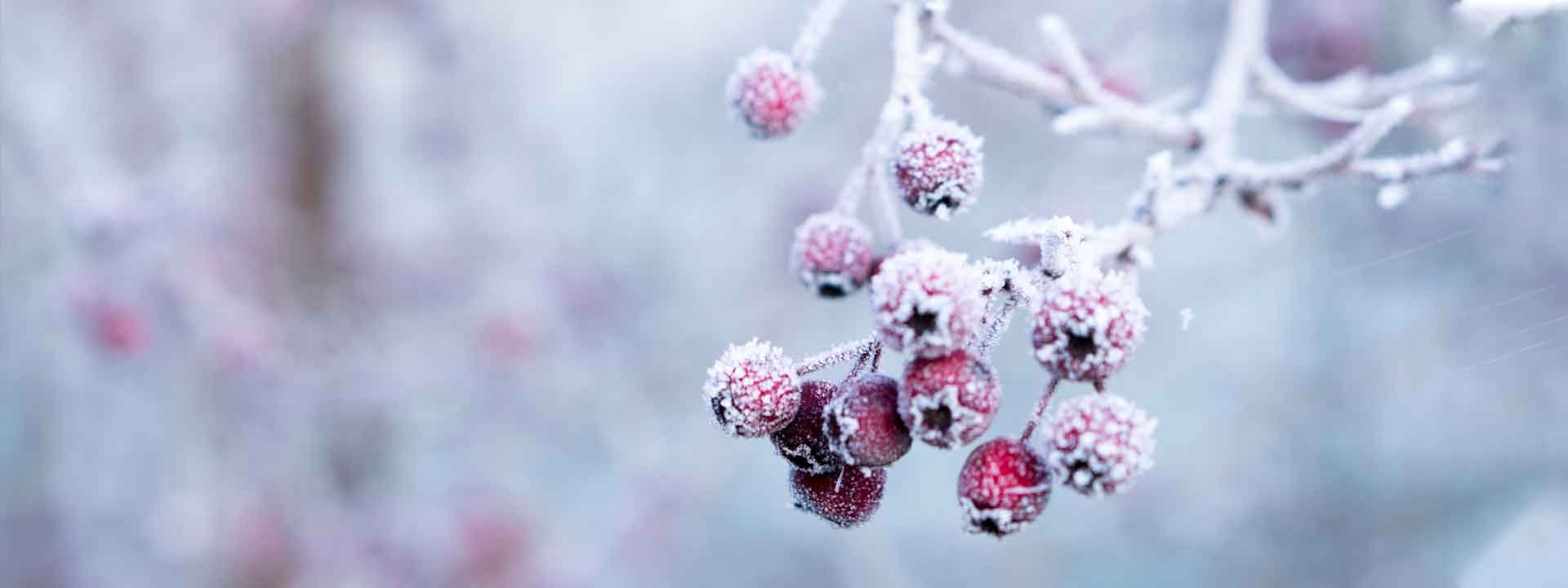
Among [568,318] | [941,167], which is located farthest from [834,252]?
[568,318]

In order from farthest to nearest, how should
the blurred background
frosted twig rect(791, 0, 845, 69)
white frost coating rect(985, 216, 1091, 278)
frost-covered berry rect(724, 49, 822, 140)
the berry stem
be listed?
the blurred background, frost-covered berry rect(724, 49, 822, 140), frosted twig rect(791, 0, 845, 69), the berry stem, white frost coating rect(985, 216, 1091, 278)

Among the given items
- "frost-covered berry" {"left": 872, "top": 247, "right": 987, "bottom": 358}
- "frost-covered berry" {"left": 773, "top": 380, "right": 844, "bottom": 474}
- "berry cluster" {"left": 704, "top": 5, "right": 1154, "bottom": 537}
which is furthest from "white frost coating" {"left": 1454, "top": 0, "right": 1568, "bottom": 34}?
"frost-covered berry" {"left": 773, "top": 380, "right": 844, "bottom": 474}

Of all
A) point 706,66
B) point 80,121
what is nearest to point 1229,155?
point 706,66

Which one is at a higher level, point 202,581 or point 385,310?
point 385,310

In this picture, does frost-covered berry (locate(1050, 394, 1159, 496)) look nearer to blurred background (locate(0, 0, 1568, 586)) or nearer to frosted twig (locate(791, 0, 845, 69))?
frosted twig (locate(791, 0, 845, 69))

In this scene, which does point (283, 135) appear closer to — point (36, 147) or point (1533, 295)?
point (36, 147)

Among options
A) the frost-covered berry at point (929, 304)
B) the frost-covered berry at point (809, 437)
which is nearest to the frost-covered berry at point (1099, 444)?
the frost-covered berry at point (929, 304)

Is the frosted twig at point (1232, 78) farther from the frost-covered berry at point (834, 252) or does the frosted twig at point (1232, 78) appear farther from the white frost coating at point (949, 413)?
the white frost coating at point (949, 413)
